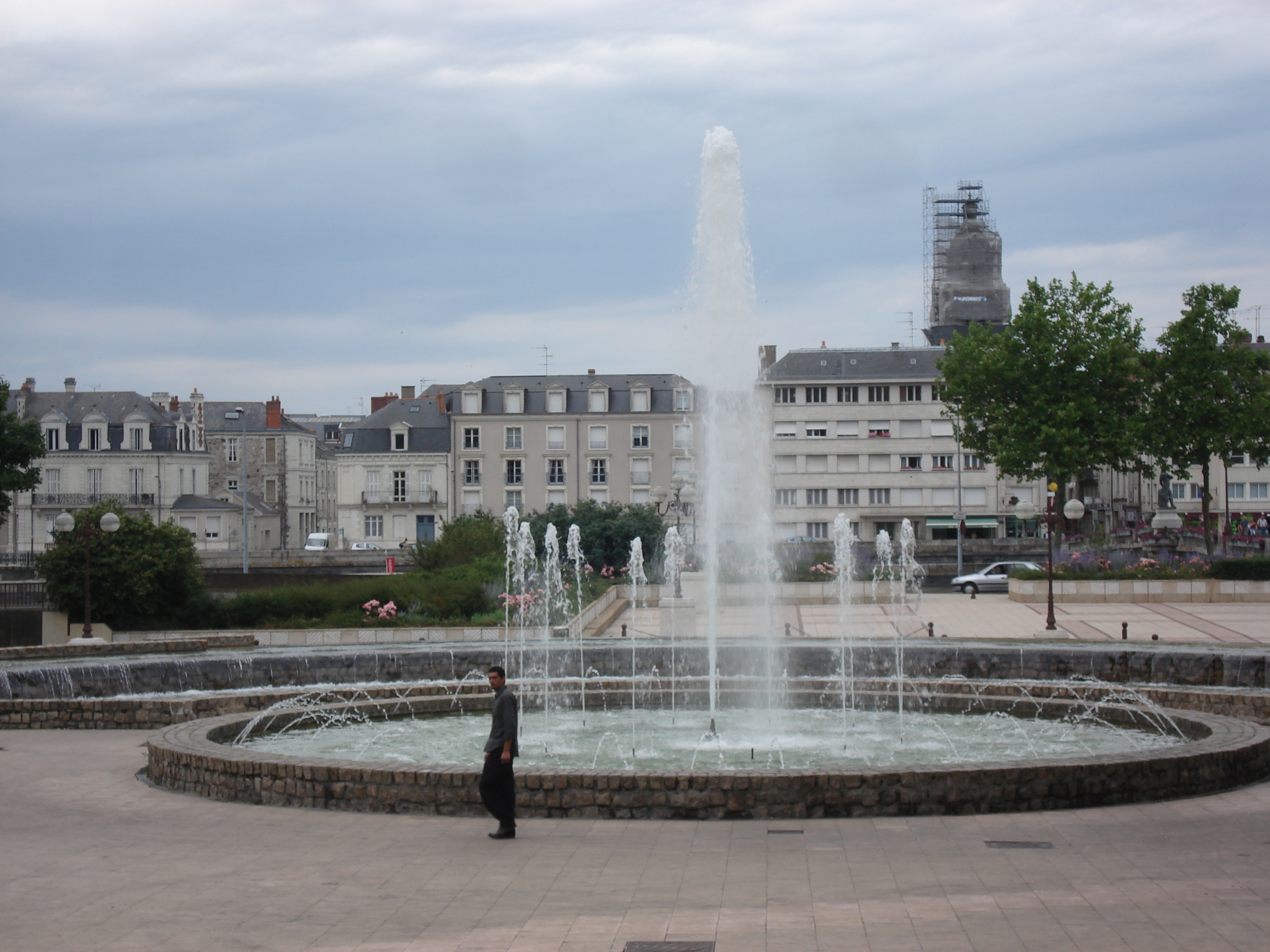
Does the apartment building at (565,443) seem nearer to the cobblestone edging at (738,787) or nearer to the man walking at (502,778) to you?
the cobblestone edging at (738,787)

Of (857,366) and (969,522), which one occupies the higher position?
(857,366)

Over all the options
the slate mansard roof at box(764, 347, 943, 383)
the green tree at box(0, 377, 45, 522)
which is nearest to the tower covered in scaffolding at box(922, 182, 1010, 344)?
the slate mansard roof at box(764, 347, 943, 383)

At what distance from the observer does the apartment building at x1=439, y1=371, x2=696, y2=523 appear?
73500mm

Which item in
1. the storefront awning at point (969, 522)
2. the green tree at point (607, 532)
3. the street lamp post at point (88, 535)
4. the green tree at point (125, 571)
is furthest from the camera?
the storefront awning at point (969, 522)

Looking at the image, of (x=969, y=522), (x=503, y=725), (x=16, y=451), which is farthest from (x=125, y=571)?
(x=969, y=522)

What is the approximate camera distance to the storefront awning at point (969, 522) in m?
73.2

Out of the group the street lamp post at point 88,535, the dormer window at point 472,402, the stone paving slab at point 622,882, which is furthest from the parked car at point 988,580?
the dormer window at point 472,402

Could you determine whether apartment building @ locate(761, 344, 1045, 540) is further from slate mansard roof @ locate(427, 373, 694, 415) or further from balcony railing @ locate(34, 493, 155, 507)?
balcony railing @ locate(34, 493, 155, 507)

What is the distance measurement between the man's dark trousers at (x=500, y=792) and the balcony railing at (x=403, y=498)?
6453cm

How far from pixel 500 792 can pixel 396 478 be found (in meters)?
65.9

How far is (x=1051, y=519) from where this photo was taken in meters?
36.2

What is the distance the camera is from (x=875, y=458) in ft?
242

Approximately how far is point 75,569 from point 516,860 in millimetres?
25643

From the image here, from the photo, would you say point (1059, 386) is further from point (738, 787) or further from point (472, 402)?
point (738, 787)
